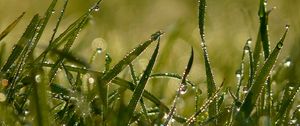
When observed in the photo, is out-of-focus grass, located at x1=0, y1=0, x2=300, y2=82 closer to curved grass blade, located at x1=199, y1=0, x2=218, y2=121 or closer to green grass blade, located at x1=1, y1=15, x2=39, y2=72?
curved grass blade, located at x1=199, y1=0, x2=218, y2=121

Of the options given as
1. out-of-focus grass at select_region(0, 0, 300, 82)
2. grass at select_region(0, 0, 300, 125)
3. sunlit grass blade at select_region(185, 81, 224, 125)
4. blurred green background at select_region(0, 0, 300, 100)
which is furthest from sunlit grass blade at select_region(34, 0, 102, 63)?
out-of-focus grass at select_region(0, 0, 300, 82)

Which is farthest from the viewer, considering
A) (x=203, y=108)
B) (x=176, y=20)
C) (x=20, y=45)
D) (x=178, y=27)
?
(x=176, y=20)

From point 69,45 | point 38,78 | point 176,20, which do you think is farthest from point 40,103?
point 176,20

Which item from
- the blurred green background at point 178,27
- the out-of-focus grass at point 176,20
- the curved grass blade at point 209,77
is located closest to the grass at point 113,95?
the curved grass blade at point 209,77

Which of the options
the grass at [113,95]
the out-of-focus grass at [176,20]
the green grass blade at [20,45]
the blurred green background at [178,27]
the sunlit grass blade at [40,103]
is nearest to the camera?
the sunlit grass blade at [40,103]

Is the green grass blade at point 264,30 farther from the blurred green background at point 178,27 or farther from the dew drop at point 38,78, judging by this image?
the blurred green background at point 178,27

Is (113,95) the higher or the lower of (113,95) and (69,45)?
the lower

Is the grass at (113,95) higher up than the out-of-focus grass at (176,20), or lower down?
lower down

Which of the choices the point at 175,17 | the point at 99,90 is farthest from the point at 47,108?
the point at 175,17

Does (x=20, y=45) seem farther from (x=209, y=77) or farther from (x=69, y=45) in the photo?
(x=209, y=77)
